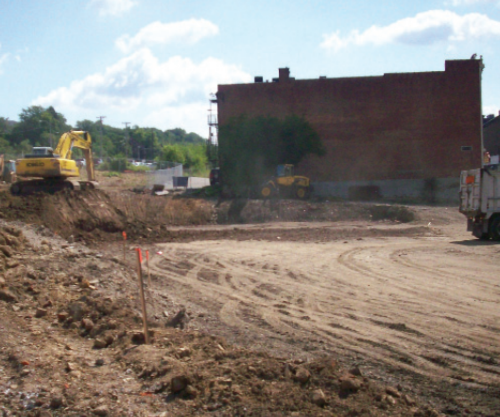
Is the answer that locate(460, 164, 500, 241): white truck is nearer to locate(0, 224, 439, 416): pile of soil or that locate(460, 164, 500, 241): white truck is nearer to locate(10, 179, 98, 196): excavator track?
locate(0, 224, 439, 416): pile of soil

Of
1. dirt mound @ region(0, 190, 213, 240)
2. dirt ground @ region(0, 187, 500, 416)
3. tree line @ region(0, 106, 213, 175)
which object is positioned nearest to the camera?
dirt ground @ region(0, 187, 500, 416)

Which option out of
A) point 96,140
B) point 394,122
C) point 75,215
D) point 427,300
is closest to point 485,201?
point 427,300

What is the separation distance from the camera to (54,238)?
15211 mm

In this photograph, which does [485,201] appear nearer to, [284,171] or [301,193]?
[301,193]

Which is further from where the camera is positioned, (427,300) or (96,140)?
(96,140)

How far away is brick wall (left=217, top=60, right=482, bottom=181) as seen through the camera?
4872 cm

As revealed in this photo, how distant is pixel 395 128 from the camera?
1941 inches

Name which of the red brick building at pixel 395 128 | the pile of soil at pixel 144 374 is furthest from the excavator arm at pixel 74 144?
the red brick building at pixel 395 128

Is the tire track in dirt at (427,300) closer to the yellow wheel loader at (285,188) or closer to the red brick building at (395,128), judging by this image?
the yellow wheel loader at (285,188)

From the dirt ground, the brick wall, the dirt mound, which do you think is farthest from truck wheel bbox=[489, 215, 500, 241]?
the brick wall

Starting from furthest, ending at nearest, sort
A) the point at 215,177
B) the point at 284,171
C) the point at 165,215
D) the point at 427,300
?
the point at 215,177 → the point at 284,171 → the point at 165,215 → the point at 427,300

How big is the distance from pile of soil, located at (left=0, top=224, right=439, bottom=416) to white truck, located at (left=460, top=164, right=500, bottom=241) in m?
16.0

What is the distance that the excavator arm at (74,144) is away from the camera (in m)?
23.7

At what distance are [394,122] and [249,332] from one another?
145ft
